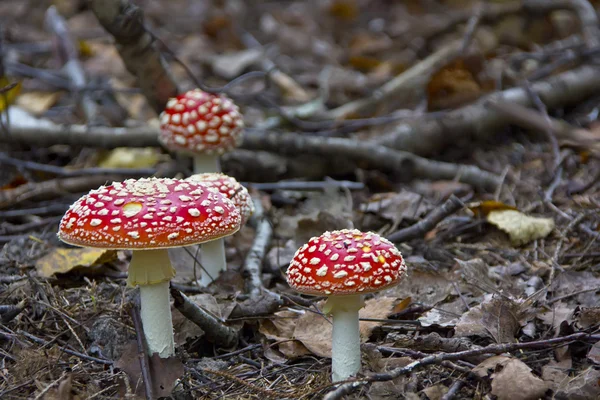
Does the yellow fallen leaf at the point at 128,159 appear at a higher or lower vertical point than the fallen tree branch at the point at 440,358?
lower

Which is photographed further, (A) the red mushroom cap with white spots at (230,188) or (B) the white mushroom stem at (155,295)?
(A) the red mushroom cap with white spots at (230,188)

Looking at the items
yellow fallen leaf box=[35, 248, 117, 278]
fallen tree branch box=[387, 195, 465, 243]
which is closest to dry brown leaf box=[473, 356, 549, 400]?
fallen tree branch box=[387, 195, 465, 243]

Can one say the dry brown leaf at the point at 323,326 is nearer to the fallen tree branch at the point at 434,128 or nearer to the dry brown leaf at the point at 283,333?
the dry brown leaf at the point at 283,333

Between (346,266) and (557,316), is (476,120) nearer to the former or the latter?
(557,316)

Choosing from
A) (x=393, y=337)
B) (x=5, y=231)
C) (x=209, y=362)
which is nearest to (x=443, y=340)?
(x=393, y=337)

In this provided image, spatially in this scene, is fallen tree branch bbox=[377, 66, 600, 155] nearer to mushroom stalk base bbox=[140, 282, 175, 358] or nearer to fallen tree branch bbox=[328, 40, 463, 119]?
fallen tree branch bbox=[328, 40, 463, 119]

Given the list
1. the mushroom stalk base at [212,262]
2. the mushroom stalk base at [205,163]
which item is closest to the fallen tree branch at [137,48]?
the mushroom stalk base at [205,163]

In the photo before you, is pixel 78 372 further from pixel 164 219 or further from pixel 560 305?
pixel 560 305
